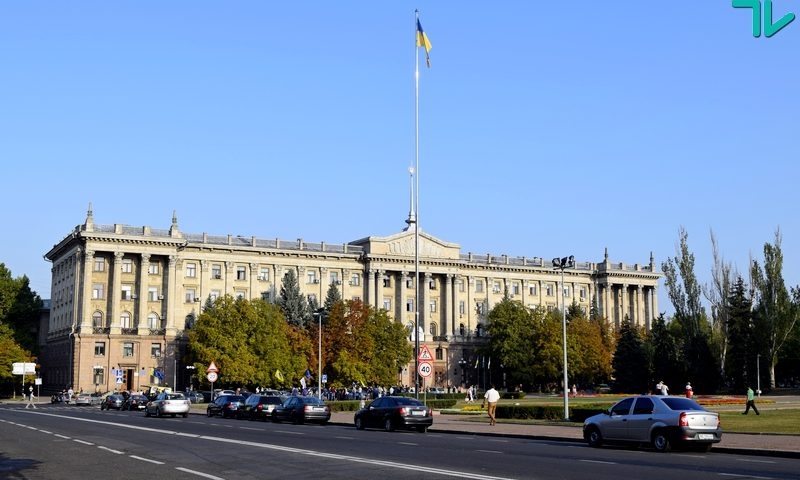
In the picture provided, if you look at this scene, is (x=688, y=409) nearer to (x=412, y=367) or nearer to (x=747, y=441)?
(x=747, y=441)

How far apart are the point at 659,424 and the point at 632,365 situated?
66690 millimetres

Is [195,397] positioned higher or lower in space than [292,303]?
lower

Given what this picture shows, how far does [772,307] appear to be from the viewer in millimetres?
81812

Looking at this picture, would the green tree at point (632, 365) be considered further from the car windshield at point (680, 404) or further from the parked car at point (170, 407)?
the car windshield at point (680, 404)

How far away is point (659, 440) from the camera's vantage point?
2569 cm

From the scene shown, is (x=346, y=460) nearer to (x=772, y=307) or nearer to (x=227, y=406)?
(x=227, y=406)

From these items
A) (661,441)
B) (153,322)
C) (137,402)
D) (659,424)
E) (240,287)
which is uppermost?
(240,287)

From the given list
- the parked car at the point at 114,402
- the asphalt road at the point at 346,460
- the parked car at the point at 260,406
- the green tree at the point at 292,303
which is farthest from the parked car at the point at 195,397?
the asphalt road at the point at 346,460

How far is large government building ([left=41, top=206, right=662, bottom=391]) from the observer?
352 ft

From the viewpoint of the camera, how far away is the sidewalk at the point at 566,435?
2458 centimetres

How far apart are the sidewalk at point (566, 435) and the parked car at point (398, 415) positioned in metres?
1.16

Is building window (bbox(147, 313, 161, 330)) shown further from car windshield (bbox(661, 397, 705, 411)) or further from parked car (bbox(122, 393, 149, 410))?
car windshield (bbox(661, 397, 705, 411))

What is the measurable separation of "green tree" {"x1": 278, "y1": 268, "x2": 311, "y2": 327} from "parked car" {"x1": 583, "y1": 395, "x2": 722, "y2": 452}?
82.5 meters

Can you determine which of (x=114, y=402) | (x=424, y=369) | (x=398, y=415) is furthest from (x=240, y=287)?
(x=398, y=415)
